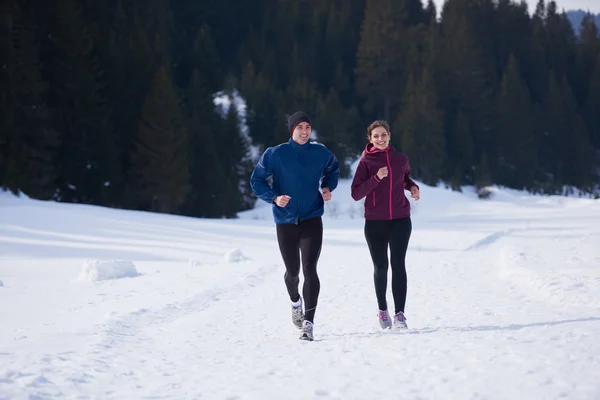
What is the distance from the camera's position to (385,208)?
5.95m

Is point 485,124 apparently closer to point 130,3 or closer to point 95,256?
point 130,3

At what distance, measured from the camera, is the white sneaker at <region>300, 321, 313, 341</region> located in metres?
5.67

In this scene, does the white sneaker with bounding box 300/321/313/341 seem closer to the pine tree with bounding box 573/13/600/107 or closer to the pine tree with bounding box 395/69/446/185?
the pine tree with bounding box 395/69/446/185

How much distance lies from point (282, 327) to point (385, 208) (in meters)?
1.74

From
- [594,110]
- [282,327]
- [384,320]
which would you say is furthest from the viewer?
[594,110]

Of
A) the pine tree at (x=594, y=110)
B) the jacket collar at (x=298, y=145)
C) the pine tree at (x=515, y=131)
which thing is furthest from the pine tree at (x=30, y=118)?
the pine tree at (x=594, y=110)

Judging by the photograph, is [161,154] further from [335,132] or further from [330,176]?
[330,176]

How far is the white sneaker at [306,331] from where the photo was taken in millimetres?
5665

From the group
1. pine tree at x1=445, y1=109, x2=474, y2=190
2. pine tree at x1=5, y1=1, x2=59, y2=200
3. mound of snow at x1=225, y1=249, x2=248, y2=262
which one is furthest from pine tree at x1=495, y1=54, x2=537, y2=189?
mound of snow at x1=225, y1=249, x2=248, y2=262

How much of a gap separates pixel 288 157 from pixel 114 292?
4.71m

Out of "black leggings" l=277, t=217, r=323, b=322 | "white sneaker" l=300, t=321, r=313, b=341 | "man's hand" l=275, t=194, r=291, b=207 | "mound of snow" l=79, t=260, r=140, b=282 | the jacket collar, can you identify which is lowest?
"mound of snow" l=79, t=260, r=140, b=282

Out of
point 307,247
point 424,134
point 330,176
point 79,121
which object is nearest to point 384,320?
point 307,247

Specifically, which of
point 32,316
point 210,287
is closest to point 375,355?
point 32,316

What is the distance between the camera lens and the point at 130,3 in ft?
192
